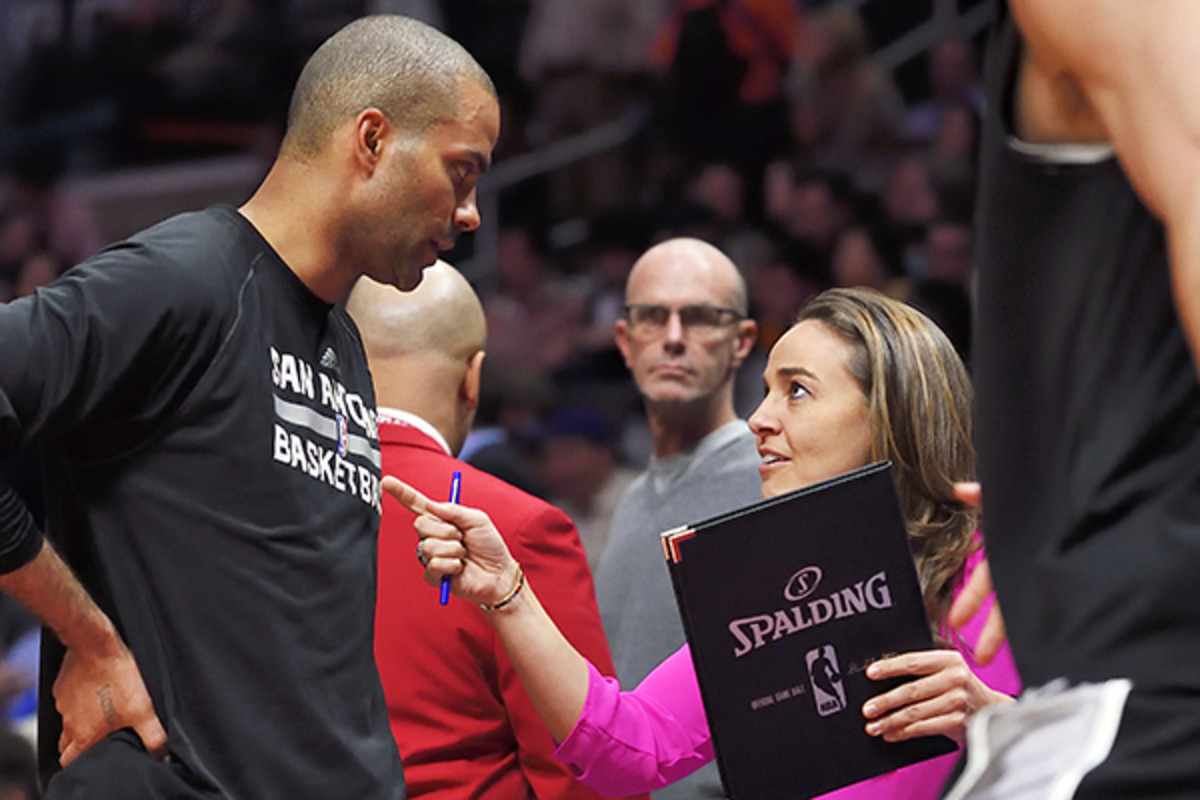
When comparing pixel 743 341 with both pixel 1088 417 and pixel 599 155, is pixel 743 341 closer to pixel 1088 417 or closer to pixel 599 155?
pixel 1088 417

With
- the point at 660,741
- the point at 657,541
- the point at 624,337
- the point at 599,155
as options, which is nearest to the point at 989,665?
the point at 660,741

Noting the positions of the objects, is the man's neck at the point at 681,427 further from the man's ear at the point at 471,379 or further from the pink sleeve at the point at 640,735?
the pink sleeve at the point at 640,735

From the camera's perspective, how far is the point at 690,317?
150 inches

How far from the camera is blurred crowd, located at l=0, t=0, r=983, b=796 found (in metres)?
6.16

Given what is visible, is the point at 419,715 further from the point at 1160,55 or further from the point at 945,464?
the point at 1160,55

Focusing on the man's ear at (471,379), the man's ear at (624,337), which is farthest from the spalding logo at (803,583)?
the man's ear at (624,337)

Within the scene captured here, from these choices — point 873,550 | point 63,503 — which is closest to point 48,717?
point 63,503

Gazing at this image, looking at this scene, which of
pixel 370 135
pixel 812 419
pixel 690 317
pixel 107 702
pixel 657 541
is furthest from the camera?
pixel 690 317

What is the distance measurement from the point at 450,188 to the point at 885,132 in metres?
4.98

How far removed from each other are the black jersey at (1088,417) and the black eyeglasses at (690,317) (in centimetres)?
264

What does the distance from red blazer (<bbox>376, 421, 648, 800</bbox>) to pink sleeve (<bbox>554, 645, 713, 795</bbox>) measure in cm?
22

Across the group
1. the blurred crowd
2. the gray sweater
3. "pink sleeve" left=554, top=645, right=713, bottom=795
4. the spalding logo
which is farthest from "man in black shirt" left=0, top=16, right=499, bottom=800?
the blurred crowd

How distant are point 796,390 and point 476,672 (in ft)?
2.41

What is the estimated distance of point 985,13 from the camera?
7086 mm
